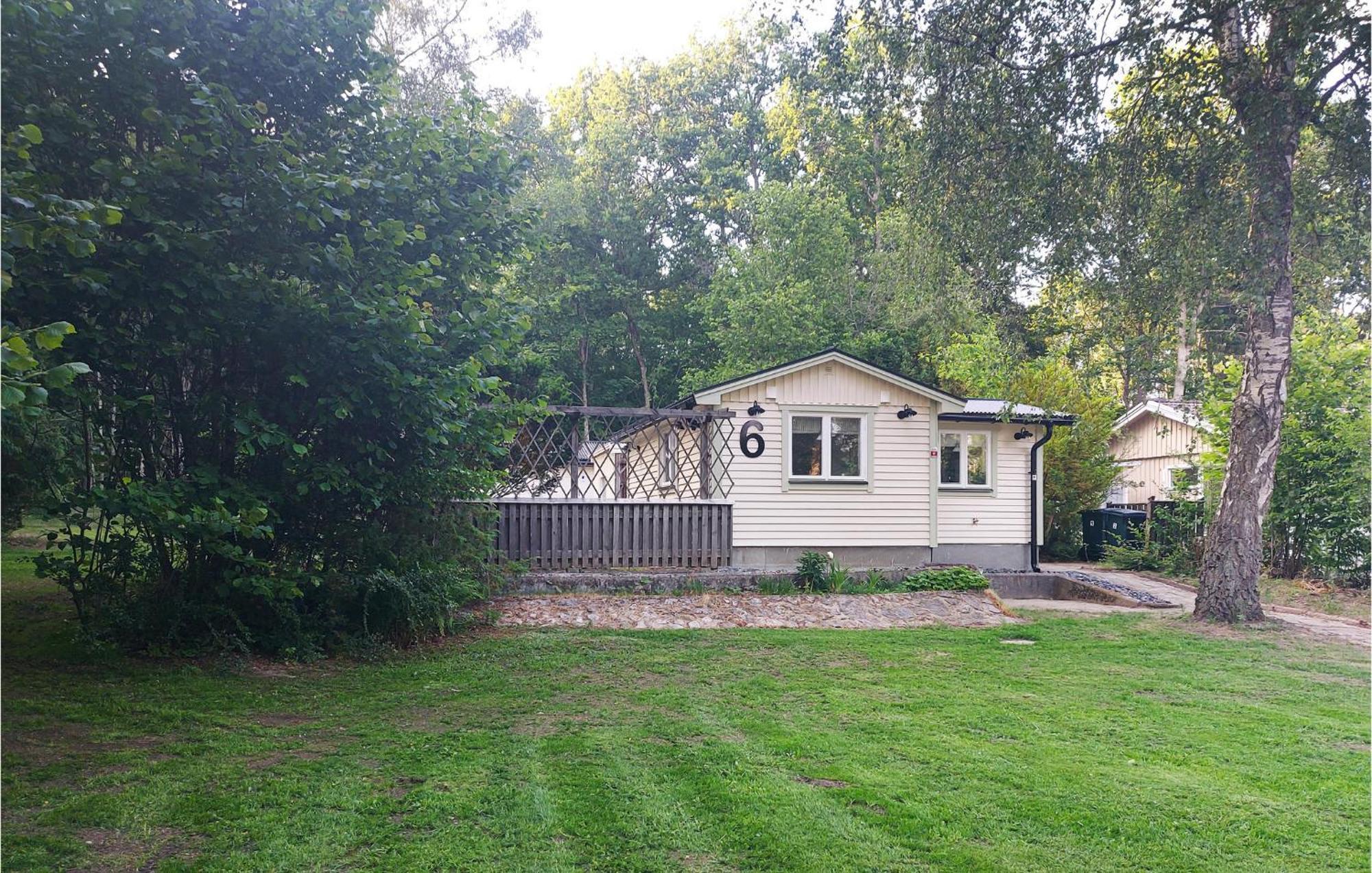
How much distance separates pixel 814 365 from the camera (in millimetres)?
12438

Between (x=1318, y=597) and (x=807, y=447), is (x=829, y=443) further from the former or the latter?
(x=1318, y=597)

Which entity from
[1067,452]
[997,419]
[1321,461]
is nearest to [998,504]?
[997,419]

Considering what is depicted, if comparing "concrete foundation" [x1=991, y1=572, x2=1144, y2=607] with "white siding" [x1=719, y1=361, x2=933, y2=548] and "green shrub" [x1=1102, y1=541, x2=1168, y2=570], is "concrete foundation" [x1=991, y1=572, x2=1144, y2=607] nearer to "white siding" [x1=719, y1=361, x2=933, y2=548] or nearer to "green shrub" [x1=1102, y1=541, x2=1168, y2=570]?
"white siding" [x1=719, y1=361, x2=933, y2=548]

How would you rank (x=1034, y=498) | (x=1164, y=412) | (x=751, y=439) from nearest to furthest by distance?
(x=751, y=439), (x=1034, y=498), (x=1164, y=412)

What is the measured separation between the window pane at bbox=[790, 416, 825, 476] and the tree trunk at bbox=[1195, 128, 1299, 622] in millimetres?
4879

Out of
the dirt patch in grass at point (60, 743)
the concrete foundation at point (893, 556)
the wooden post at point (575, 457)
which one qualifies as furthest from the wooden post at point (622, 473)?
the dirt patch in grass at point (60, 743)

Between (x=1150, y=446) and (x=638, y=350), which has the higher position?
(x=638, y=350)

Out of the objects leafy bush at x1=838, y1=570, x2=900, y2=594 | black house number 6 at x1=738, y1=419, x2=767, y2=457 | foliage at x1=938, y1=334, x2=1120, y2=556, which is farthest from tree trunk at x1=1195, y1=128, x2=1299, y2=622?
foliage at x1=938, y1=334, x2=1120, y2=556

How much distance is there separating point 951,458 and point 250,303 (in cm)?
1044

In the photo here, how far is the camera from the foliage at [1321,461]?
11.7 m

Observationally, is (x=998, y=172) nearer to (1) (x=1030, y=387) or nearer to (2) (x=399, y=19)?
(1) (x=1030, y=387)

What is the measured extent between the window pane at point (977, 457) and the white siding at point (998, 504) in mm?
169

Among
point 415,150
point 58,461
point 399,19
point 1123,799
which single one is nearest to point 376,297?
point 415,150

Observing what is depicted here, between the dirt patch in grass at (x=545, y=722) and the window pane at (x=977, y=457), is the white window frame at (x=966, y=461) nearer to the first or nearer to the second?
the window pane at (x=977, y=457)
